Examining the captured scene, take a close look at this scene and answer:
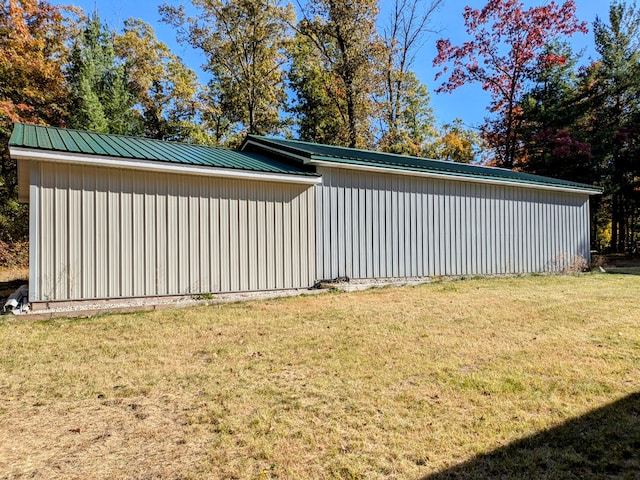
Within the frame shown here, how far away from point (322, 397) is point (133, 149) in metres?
5.63

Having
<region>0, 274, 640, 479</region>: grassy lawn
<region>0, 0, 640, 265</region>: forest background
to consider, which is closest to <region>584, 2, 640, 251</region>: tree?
<region>0, 0, 640, 265</region>: forest background

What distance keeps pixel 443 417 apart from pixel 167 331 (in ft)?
11.8

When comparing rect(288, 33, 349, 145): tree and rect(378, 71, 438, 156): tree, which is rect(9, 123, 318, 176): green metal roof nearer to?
rect(378, 71, 438, 156): tree

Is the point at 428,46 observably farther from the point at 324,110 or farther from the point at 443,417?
the point at 443,417

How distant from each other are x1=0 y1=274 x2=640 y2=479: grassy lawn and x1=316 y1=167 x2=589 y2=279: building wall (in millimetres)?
3051

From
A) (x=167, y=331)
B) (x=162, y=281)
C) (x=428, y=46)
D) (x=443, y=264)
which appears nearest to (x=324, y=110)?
(x=428, y=46)

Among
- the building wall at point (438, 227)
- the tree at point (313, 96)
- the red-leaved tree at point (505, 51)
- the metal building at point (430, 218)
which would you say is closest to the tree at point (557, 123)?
the red-leaved tree at point (505, 51)

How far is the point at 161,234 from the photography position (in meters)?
6.53

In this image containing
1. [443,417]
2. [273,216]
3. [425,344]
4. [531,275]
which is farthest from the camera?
[531,275]

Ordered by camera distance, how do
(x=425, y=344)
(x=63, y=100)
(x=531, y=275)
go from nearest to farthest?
(x=425, y=344) → (x=531, y=275) → (x=63, y=100)

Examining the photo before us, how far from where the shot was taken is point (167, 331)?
4930mm

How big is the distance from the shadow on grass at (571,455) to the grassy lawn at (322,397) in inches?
0.4

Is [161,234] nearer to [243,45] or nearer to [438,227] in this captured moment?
[438,227]

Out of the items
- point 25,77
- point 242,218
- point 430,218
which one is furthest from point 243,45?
point 242,218
